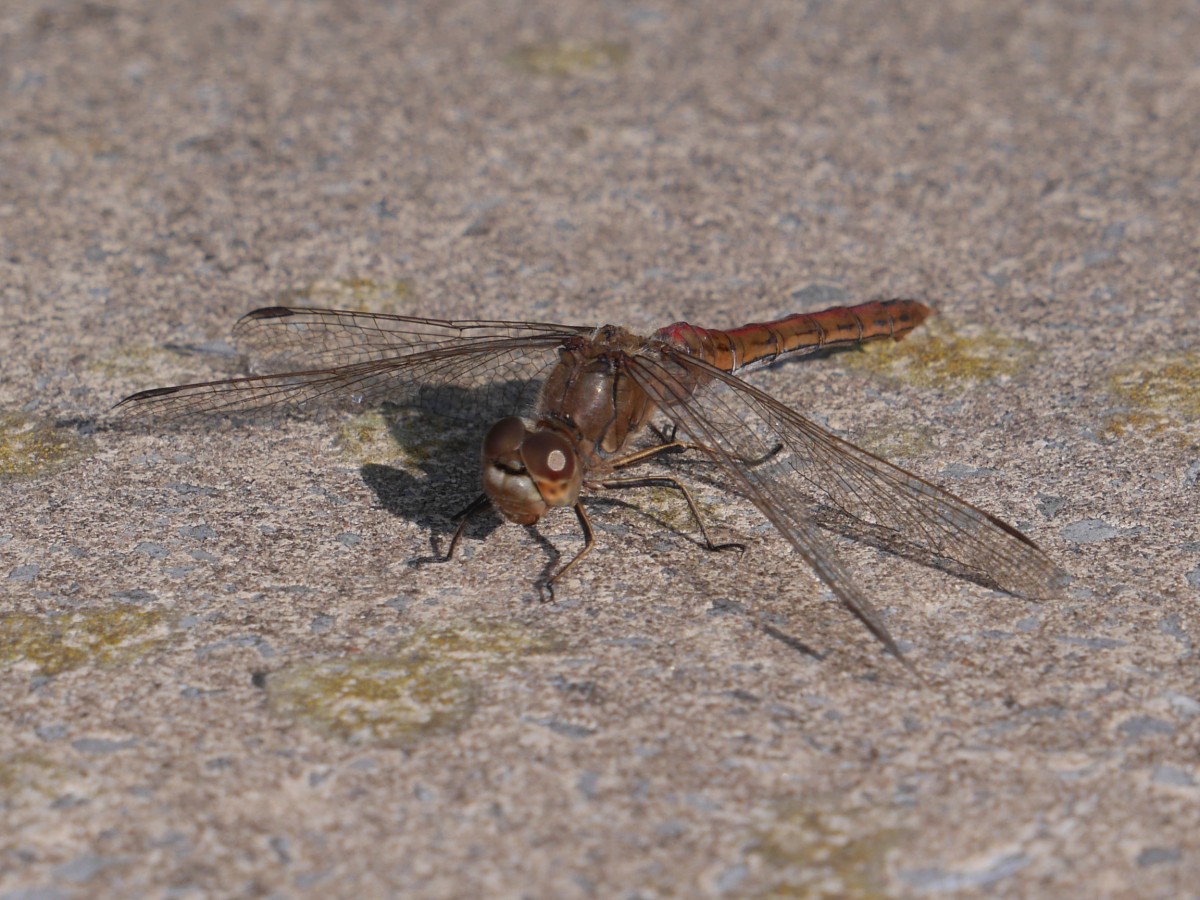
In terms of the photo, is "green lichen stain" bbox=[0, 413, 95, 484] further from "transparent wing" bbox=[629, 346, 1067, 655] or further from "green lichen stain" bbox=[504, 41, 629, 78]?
"green lichen stain" bbox=[504, 41, 629, 78]

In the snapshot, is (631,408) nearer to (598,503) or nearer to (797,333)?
(598,503)

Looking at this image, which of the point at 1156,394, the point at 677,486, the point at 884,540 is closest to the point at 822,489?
the point at 884,540

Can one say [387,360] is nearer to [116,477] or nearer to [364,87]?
[116,477]

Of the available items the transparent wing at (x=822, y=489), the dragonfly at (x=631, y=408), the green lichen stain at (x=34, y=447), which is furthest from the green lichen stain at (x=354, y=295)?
the transparent wing at (x=822, y=489)

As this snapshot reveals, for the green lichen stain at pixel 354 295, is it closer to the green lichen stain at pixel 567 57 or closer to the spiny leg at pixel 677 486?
the spiny leg at pixel 677 486

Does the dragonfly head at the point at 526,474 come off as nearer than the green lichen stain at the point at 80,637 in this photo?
No

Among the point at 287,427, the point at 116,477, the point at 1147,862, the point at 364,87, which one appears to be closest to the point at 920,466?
the point at 1147,862
